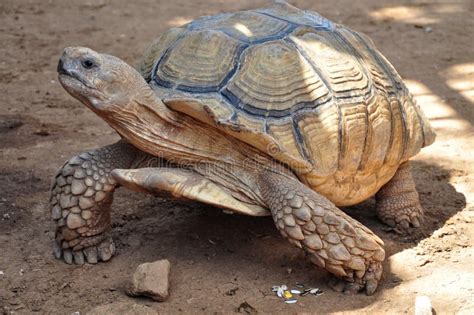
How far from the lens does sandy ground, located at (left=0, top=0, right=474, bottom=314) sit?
3.06 meters

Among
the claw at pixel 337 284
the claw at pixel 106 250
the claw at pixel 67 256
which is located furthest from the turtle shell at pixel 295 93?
the claw at pixel 67 256

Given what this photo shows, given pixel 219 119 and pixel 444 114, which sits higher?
pixel 219 119

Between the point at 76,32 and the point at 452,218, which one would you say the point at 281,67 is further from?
the point at 76,32

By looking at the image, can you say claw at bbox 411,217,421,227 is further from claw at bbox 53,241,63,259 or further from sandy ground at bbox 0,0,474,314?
claw at bbox 53,241,63,259

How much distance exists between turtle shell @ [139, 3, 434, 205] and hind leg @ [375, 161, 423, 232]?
149 mm

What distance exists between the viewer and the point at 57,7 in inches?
323

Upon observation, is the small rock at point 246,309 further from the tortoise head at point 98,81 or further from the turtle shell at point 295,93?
the tortoise head at point 98,81

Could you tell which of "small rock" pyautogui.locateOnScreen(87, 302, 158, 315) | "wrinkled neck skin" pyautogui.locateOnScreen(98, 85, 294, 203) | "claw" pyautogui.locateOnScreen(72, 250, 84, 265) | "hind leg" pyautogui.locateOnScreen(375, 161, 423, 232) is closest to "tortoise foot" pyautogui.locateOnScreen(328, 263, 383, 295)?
"wrinkled neck skin" pyautogui.locateOnScreen(98, 85, 294, 203)

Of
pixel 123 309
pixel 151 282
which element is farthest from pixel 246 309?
pixel 123 309

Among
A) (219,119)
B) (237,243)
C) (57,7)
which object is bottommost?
(57,7)

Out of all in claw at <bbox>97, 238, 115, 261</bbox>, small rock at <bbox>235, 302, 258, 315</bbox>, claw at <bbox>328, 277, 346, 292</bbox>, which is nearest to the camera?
small rock at <bbox>235, 302, 258, 315</bbox>

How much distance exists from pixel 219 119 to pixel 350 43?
955mm

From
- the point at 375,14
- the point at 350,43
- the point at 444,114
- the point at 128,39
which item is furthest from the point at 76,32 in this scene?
the point at 350,43

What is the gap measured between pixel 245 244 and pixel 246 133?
715 mm
